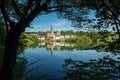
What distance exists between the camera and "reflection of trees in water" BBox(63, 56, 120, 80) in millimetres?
6636

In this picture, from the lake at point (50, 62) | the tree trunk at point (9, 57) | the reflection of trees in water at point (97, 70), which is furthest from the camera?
the lake at point (50, 62)

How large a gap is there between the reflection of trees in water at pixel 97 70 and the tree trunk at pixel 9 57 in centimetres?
309

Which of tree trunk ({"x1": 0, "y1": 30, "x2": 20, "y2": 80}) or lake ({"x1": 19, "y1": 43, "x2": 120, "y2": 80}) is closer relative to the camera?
tree trunk ({"x1": 0, "y1": 30, "x2": 20, "y2": 80})

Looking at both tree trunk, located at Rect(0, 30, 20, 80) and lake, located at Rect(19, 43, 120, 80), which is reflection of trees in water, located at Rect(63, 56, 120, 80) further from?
tree trunk, located at Rect(0, 30, 20, 80)

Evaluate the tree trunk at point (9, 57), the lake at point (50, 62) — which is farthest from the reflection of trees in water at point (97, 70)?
the tree trunk at point (9, 57)

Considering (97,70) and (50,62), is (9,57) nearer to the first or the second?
(97,70)

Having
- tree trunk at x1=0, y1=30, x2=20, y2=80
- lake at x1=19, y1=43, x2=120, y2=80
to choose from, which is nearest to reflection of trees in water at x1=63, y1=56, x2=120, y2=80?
lake at x1=19, y1=43, x2=120, y2=80

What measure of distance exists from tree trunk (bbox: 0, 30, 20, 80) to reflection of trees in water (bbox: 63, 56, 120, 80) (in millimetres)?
3092

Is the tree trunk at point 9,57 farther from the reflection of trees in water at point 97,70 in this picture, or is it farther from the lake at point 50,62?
the reflection of trees in water at point 97,70

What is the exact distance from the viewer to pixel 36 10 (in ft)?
31.1

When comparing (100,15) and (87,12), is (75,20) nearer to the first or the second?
(87,12)

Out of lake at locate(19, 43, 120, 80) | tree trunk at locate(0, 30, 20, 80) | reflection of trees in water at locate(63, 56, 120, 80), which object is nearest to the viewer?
reflection of trees in water at locate(63, 56, 120, 80)

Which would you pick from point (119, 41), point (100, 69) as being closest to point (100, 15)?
point (119, 41)

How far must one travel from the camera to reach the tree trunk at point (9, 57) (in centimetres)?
944
